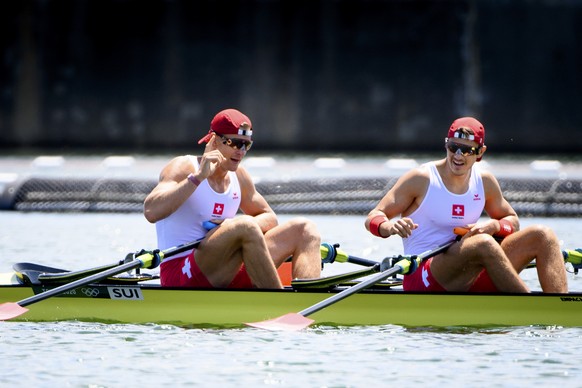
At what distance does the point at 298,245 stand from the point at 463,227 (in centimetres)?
124

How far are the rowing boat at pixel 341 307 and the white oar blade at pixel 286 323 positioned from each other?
0.10 metres

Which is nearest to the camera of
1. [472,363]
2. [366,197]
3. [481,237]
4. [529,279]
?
[472,363]

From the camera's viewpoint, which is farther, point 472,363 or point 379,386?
point 472,363

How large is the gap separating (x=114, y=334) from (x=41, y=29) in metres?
22.6

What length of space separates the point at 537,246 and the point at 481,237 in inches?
17.6

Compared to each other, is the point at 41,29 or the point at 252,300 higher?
Answer: the point at 41,29

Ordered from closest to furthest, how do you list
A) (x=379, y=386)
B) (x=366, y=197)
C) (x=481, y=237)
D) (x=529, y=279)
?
(x=379, y=386)
(x=481, y=237)
(x=529, y=279)
(x=366, y=197)

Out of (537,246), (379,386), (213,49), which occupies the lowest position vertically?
(379,386)

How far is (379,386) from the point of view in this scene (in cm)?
819

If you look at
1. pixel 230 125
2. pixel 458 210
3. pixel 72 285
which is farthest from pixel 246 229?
pixel 458 210

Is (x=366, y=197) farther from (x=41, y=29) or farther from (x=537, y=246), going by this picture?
(x=41, y=29)

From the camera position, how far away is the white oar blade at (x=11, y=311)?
9.98 metres

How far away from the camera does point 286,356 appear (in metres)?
9.10

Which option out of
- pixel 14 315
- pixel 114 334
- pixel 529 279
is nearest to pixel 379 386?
pixel 114 334
